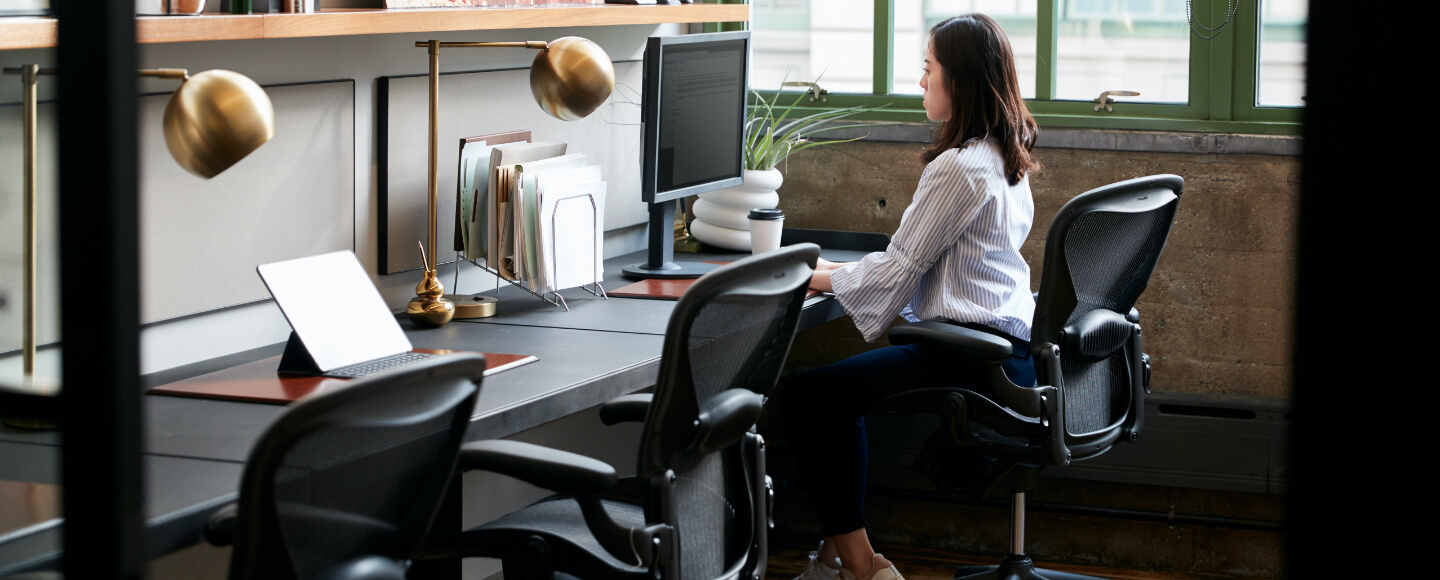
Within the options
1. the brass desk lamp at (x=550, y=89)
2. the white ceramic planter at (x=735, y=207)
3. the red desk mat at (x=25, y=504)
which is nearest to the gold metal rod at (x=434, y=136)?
the brass desk lamp at (x=550, y=89)

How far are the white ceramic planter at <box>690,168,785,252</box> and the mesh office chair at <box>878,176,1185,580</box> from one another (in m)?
Result: 0.81

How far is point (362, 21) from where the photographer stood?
2.27 meters

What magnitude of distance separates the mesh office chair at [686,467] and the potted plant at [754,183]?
1.31 m

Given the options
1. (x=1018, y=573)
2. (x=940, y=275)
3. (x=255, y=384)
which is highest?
(x=940, y=275)

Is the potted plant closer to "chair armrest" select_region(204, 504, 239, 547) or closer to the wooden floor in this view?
the wooden floor

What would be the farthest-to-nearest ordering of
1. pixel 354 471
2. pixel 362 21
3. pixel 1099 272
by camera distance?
1. pixel 1099 272
2. pixel 362 21
3. pixel 354 471

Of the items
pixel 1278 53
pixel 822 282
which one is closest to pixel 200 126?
pixel 822 282

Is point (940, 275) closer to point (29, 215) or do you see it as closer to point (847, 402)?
point (847, 402)

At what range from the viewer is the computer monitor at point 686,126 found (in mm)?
2957

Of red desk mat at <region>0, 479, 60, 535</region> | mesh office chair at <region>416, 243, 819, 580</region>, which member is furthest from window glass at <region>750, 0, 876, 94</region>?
red desk mat at <region>0, 479, 60, 535</region>

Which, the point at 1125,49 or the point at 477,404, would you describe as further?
the point at 1125,49

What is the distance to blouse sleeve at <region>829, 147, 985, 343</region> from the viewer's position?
274 centimetres

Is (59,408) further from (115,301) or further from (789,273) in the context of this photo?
(789,273)

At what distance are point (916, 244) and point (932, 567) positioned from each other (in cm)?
107
